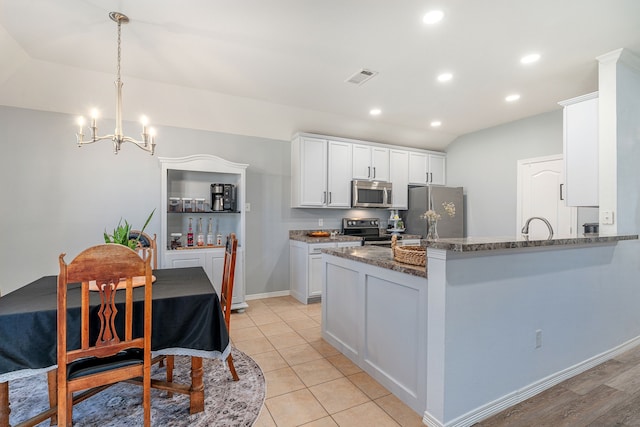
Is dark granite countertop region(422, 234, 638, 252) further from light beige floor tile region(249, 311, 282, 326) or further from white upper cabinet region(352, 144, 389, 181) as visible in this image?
white upper cabinet region(352, 144, 389, 181)

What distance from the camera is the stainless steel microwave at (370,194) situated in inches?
197

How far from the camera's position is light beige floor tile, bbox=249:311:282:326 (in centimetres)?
362

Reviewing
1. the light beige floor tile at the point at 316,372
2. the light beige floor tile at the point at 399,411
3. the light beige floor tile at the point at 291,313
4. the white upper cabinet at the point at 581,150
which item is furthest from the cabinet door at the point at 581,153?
the light beige floor tile at the point at 291,313

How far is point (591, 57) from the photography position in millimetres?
2906

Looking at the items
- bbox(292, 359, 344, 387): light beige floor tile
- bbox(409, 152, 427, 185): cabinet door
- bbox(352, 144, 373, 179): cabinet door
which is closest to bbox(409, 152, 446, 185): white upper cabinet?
bbox(409, 152, 427, 185): cabinet door

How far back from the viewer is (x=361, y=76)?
3.34 metres

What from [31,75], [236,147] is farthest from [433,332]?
[31,75]

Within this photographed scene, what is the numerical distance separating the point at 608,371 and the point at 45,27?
5.40 m

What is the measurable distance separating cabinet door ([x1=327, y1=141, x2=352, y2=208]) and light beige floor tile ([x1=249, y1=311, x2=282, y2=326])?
189 cm

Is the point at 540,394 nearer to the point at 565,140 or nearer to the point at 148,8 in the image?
the point at 565,140

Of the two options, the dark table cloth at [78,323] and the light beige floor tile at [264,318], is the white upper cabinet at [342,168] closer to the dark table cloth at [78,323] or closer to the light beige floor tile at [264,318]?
the light beige floor tile at [264,318]

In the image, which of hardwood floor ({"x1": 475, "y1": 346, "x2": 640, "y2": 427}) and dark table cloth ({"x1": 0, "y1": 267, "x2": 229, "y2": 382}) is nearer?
dark table cloth ({"x1": 0, "y1": 267, "x2": 229, "y2": 382})

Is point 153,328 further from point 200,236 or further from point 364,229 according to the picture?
point 364,229

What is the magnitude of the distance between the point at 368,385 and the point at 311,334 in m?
1.08
